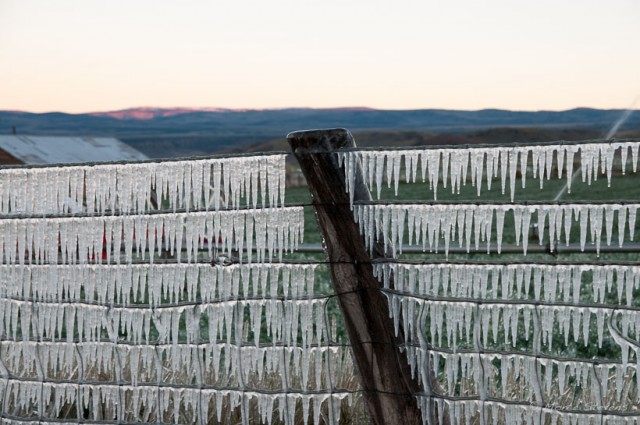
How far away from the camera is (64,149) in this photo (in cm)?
4184

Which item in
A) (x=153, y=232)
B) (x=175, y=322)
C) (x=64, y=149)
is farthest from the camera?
(x=64, y=149)

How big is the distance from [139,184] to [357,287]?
1.01m

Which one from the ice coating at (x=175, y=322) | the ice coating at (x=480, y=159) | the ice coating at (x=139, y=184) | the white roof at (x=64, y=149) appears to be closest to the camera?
the ice coating at (x=480, y=159)

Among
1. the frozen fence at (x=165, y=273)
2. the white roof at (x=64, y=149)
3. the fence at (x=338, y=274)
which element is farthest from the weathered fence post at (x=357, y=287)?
the white roof at (x=64, y=149)

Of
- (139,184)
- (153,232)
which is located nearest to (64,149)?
(139,184)

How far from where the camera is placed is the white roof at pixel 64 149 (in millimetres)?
37566

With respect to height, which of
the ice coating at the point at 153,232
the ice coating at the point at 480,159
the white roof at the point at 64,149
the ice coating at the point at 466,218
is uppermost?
the white roof at the point at 64,149

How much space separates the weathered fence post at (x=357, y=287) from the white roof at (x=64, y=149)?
33.4 meters

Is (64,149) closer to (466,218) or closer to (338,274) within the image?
(338,274)

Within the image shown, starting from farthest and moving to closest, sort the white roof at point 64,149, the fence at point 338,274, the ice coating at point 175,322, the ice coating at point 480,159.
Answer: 1. the white roof at point 64,149
2. the ice coating at point 175,322
3. the fence at point 338,274
4. the ice coating at point 480,159

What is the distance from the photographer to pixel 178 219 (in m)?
3.77

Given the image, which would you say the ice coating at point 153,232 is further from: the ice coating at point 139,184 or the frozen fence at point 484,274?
the frozen fence at point 484,274

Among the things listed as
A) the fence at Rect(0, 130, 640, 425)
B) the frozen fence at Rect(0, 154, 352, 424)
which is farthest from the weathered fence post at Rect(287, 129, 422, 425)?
the frozen fence at Rect(0, 154, 352, 424)

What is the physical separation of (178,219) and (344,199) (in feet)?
2.31
